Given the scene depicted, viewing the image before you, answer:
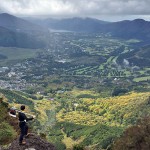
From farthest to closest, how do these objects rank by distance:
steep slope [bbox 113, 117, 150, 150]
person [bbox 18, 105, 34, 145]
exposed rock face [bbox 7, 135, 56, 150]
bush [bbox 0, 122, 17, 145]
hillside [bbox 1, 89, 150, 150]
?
hillside [bbox 1, 89, 150, 150], bush [bbox 0, 122, 17, 145], steep slope [bbox 113, 117, 150, 150], exposed rock face [bbox 7, 135, 56, 150], person [bbox 18, 105, 34, 145]

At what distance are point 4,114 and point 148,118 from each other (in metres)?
20.1

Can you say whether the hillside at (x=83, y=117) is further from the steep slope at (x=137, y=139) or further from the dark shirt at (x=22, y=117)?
the dark shirt at (x=22, y=117)

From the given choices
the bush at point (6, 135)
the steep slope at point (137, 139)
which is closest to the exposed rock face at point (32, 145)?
the bush at point (6, 135)

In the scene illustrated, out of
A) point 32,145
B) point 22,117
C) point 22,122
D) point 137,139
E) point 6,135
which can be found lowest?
point 137,139

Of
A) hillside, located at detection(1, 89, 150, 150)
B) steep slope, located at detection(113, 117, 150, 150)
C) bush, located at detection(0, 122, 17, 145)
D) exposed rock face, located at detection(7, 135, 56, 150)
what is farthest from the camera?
hillside, located at detection(1, 89, 150, 150)

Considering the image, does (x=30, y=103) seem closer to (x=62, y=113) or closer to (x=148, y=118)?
(x=62, y=113)

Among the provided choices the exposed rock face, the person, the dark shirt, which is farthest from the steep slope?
the dark shirt

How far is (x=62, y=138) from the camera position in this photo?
372 ft

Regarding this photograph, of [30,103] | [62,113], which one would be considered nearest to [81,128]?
[62,113]

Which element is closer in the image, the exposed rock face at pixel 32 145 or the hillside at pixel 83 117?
the exposed rock face at pixel 32 145

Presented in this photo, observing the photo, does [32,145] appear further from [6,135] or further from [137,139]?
[137,139]

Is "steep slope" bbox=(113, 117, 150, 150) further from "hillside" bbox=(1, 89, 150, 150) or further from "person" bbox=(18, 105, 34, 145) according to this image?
"hillside" bbox=(1, 89, 150, 150)

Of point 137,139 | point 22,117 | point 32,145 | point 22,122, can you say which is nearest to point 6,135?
point 32,145

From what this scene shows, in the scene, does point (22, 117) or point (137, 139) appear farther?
point (137, 139)
